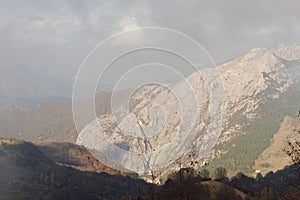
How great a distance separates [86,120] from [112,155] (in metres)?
2.72

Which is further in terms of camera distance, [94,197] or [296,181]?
[94,197]

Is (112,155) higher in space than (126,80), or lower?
lower

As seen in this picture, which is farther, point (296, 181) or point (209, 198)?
point (209, 198)

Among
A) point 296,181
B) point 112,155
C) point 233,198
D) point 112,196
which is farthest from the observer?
point 112,196

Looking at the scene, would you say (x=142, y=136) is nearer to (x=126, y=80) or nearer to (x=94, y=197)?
(x=126, y=80)

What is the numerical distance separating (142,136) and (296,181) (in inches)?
371

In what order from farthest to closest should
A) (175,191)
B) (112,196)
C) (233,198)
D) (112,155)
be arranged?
(112,196), (233,198), (175,191), (112,155)

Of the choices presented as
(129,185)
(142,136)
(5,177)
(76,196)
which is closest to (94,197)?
(76,196)

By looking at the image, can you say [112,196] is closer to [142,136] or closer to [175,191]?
[175,191]

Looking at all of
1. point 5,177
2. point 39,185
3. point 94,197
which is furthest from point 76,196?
point 5,177

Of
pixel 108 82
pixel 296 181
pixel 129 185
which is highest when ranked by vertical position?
pixel 129 185

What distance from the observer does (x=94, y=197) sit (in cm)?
16550

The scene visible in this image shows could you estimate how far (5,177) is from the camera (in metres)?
197

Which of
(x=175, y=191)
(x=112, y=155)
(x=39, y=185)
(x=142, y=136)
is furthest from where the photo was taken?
(x=39, y=185)
